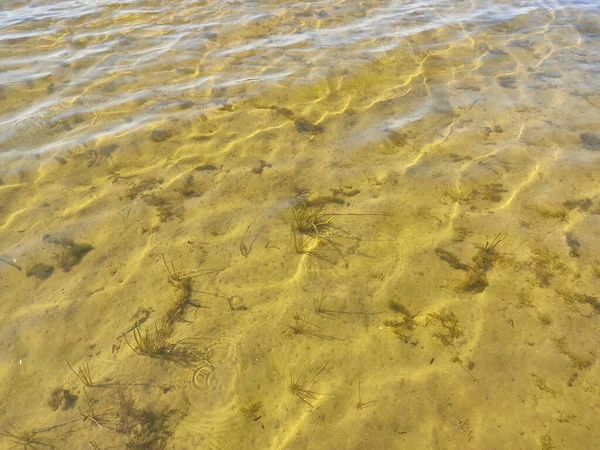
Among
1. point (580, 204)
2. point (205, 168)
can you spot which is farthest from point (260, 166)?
point (580, 204)

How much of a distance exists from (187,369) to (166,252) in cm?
101

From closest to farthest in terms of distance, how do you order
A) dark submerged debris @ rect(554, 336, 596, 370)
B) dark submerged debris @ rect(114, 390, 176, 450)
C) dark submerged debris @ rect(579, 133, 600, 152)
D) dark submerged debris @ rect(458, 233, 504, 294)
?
1. dark submerged debris @ rect(114, 390, 176, 450)
2. dark submerged debris @ rect(554, 336, 596, 370)
3. dark submerged debris @ rect(458, 233, 504, 294)
4. dark submerged debris @ rect(579, 133, 600, 152)

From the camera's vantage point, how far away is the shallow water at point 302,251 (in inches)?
87.8

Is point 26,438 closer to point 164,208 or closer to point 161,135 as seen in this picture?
point 164,208

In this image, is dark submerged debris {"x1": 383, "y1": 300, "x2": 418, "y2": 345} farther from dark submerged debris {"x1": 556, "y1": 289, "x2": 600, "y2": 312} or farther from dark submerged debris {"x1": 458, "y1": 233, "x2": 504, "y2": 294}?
dark submerged debris {"x1": 556, "y1": 289, "x2": 600, "y2": 312}

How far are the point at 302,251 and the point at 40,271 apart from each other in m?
1.91

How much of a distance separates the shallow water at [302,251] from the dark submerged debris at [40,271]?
0.02 metres

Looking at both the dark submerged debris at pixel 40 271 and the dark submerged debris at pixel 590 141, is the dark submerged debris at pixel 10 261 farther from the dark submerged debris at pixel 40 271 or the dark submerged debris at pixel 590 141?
the dark submerged debris at pixel 590 141

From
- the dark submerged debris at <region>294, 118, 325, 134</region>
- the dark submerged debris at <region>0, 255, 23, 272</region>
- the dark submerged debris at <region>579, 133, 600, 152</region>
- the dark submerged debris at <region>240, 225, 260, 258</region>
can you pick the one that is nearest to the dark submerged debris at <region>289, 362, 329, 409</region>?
the dark submerged debris at <region>240, 225, 260, 258</region>

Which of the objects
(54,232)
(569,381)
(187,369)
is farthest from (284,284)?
(54,232)

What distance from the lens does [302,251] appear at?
3068mm

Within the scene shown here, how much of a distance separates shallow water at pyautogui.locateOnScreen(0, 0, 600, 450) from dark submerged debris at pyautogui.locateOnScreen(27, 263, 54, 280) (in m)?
0.02

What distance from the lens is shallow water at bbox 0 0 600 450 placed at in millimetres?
2230

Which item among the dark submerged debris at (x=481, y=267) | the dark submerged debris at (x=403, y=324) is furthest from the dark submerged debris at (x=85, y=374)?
the dark submerged debris at (x=481, y=267)
